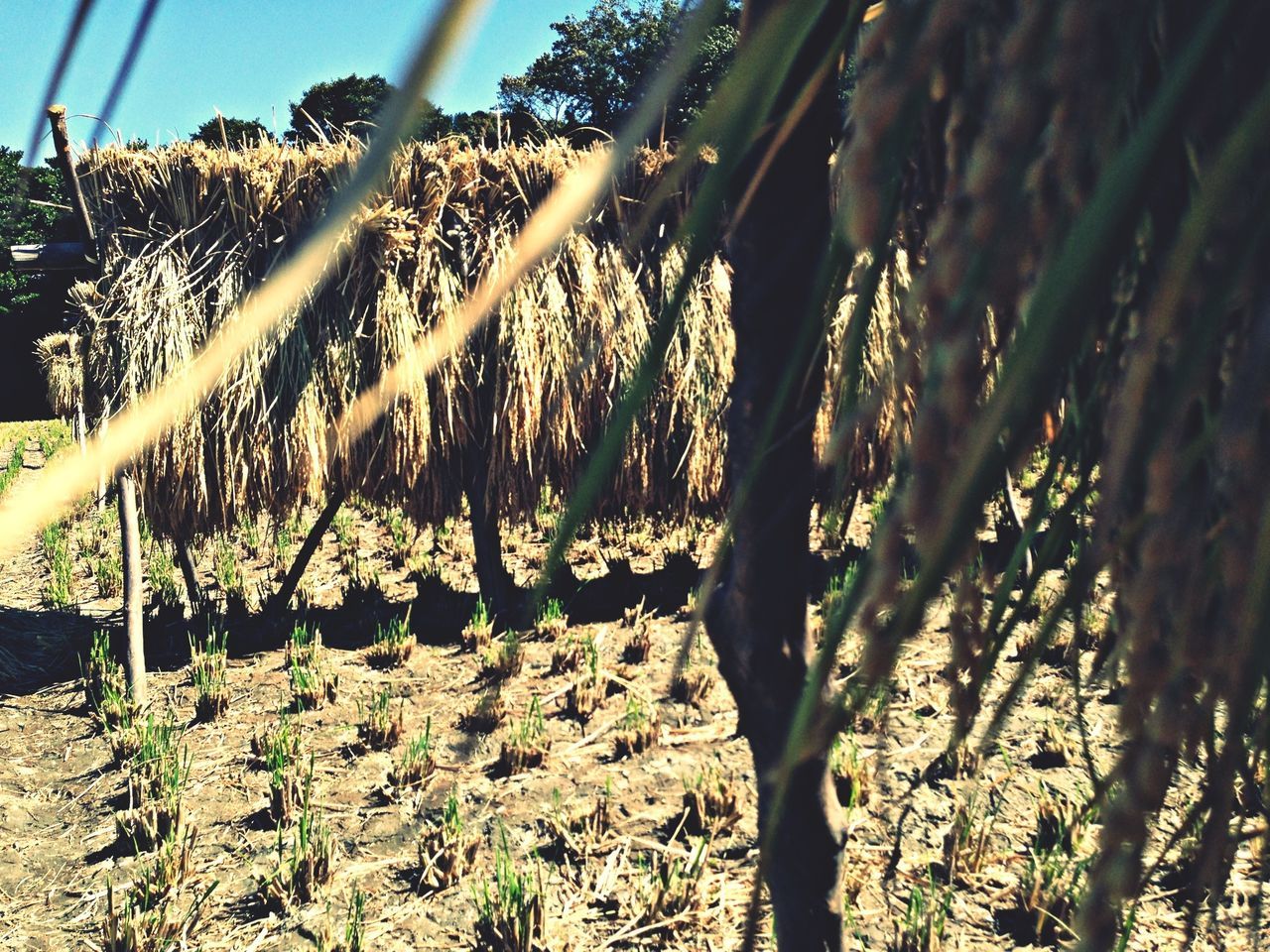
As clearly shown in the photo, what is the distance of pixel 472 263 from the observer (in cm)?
484

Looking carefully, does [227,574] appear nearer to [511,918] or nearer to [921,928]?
[511,918]

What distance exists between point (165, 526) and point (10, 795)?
1.44 metres

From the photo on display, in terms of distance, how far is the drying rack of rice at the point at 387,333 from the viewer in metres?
4.47

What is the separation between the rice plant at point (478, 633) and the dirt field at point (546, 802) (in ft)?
0.24

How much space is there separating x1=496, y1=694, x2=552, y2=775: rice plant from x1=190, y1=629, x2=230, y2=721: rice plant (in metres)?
1.31

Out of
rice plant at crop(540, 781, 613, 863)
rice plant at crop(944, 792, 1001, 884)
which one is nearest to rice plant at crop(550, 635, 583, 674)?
rice plant at crop(540, 781, 613, 863)

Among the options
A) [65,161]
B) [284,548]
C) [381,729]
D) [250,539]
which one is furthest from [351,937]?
[250,539]

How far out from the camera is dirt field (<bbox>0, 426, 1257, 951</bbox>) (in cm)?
266

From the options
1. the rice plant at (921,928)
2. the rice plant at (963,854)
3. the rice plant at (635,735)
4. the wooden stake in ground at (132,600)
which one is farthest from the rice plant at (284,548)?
the rice plant at (921,928)

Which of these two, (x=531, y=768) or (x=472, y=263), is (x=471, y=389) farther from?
(x=531, y=768)

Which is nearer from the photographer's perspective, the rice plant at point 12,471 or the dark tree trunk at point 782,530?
the dark tree trunk at point 782,530

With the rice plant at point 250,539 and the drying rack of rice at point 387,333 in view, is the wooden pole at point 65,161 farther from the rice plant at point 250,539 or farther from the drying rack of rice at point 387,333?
the rice plant at point 250,539

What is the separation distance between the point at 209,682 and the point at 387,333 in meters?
1.74

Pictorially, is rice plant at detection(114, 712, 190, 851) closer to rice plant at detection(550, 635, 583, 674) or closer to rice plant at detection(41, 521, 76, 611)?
rice plant at detection(550, 635, 583, 674)
